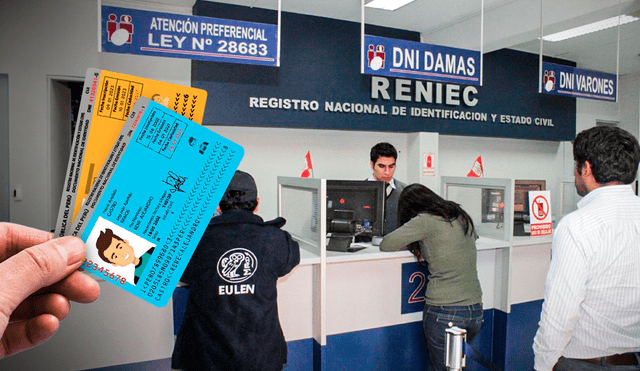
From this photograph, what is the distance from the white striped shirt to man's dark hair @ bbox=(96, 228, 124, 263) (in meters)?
1.37

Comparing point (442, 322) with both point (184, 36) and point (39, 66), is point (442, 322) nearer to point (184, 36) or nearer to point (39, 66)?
point (184, 36)

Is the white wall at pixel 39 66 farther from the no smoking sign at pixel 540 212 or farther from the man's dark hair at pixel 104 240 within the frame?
the man's dark hair at pixel 104 240

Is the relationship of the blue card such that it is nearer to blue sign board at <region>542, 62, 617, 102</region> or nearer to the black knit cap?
the black knit cap

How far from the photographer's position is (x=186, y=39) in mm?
2635

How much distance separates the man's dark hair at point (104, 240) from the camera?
68 centimetres

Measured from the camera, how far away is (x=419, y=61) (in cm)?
331

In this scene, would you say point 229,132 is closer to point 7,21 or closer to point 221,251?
point 7,21

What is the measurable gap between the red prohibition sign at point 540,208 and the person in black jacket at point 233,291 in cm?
186

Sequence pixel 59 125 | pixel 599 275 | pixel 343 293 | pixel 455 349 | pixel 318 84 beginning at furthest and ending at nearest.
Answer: pixel 318 84, pixel 59 125, pixel 343 293, pixel 599 275, pixel 455 349

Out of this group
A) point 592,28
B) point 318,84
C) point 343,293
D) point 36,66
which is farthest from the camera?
point 592,28

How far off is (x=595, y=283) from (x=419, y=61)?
2283mm

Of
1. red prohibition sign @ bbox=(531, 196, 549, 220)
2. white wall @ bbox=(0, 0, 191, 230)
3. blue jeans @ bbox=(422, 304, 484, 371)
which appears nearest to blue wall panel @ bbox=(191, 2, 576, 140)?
white wall @ bbox=(0, 0, 191, 230)

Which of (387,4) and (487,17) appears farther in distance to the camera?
(487,17)

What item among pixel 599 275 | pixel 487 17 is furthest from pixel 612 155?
pixel 487 17
